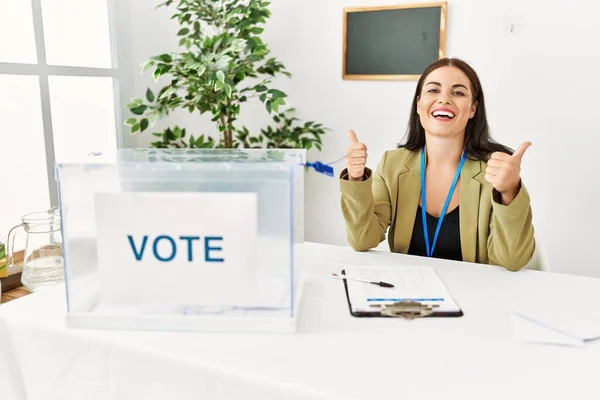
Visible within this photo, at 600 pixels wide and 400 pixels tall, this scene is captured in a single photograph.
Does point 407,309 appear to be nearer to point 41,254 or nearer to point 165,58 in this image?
point 41,254

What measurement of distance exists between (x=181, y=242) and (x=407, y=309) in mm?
426

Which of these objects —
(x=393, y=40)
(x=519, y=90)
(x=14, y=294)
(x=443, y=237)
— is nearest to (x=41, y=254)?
(x=14, y=294)

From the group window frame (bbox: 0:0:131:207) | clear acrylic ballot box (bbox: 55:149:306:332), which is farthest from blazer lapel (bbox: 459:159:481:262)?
window frame (bbox: 0:0:131:207)

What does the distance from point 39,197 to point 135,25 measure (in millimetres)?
1078

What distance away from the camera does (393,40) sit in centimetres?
254

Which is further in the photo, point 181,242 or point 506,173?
point 506,173

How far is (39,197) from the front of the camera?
243cm

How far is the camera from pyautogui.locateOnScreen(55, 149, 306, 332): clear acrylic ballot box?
0.89 meters

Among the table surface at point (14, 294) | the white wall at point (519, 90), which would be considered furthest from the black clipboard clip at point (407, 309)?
the white wall at point (519, 90)

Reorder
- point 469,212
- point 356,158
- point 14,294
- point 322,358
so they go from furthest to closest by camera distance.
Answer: point 14,294, point 469,212, point 356,158, point 322,358

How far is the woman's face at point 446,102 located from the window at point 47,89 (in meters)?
1.37

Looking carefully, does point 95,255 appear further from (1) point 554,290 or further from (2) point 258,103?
(2) point 258,103

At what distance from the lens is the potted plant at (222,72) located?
233 centimetres

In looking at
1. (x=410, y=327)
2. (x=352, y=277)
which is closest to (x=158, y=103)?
(x=352, y=277)
